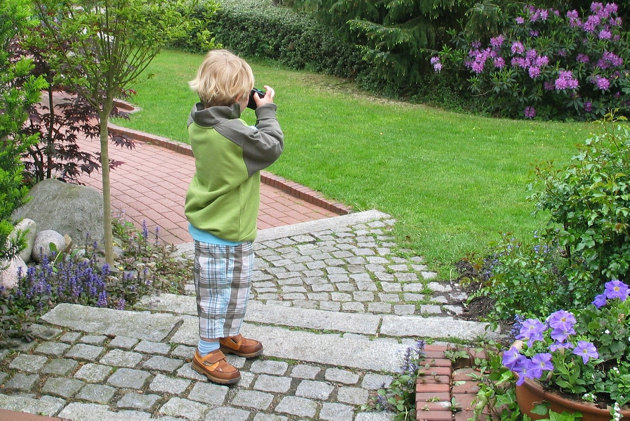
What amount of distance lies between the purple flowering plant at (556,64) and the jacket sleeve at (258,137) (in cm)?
869

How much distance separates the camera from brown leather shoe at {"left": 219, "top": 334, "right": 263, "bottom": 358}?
11.4 feet

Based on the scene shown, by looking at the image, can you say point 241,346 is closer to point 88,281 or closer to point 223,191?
point 223,191

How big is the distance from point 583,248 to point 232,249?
1673mm

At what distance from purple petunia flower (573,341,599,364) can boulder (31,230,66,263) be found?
369 centimetres

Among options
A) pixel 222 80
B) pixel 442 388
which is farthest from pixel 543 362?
pixel 222 80

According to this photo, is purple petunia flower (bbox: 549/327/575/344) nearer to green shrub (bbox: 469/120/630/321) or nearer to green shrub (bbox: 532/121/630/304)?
green shrub (bbox: 469/120/630/321)

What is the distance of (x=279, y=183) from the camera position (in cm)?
747

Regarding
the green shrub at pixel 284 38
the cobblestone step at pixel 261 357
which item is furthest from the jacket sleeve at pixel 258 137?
the green shrub at pixel 284 38

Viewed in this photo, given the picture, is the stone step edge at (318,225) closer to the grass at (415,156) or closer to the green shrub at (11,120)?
the grass at (415,156)

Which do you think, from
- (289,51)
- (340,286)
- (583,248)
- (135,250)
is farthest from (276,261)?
(289,51)

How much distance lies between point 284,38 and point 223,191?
1448cm

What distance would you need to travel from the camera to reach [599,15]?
1114 centimetres

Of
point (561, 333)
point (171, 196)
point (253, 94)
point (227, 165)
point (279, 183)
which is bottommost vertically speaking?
point (171, 196)

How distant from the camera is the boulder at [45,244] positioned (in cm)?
494
